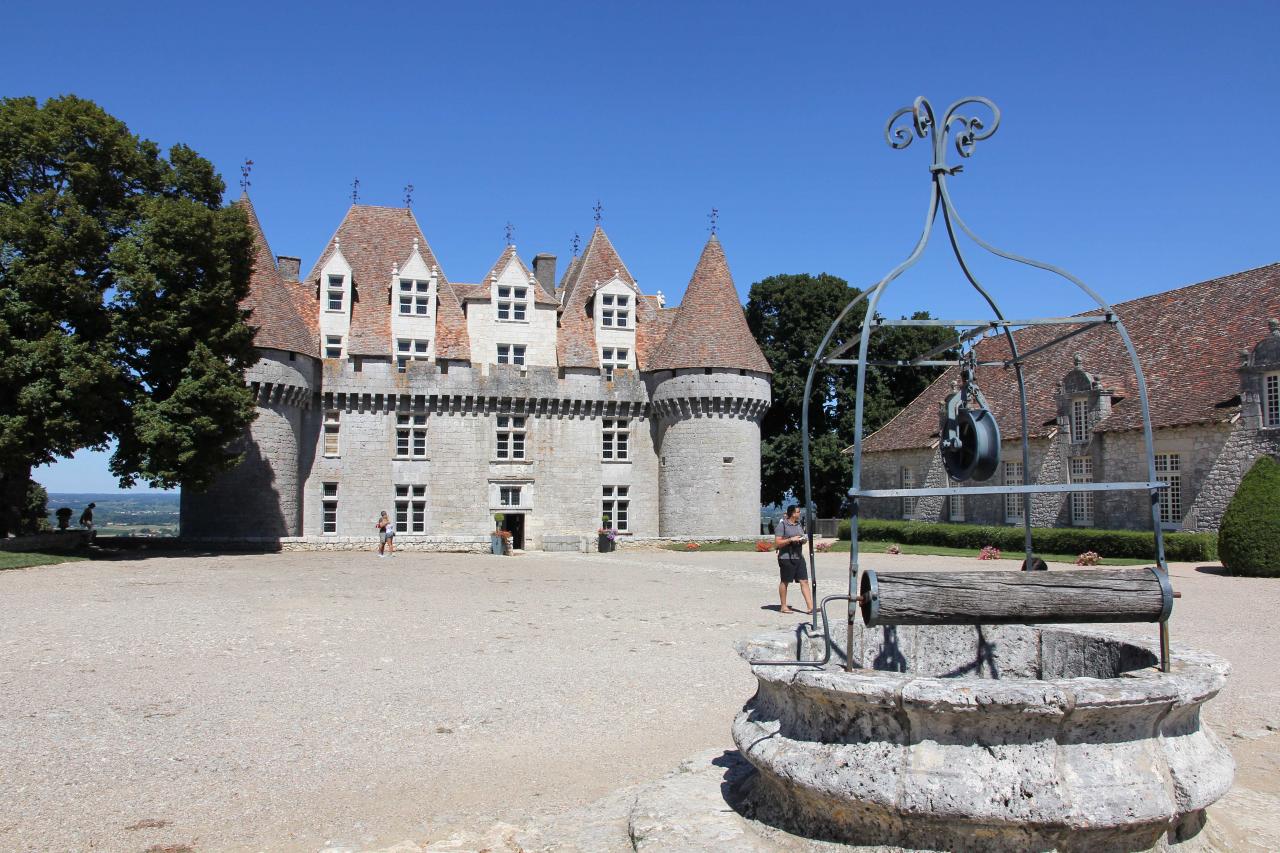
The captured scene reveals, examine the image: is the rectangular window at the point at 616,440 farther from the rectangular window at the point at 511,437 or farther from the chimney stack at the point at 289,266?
the chimney stack at the point at 289,266

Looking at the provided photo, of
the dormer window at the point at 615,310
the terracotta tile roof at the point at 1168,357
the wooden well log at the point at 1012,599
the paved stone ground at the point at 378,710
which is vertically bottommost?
the paved stone ground at the point at 378,710

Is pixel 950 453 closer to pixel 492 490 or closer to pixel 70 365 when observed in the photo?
pixel 70 365

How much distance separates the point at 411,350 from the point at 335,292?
3637mm

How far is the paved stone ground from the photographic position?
6.18 m

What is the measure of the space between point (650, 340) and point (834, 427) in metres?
11.8

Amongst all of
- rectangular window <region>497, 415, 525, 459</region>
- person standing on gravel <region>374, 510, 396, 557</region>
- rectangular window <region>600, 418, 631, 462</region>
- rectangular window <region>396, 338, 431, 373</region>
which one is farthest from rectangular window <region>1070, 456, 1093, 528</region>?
rectangular window <region>396, 338, 431, 373</region>

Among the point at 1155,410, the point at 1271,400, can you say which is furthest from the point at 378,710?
the point at 1155,410

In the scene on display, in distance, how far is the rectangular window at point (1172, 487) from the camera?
2742cm

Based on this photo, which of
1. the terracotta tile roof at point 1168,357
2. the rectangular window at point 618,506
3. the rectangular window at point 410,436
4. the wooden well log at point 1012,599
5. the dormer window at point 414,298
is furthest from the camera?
the rectangular window at point 618,506

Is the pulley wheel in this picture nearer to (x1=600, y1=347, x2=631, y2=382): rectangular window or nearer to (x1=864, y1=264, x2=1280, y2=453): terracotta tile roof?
(x1=864, y1=264, x2=1280, y2=453): terracotta tile roof

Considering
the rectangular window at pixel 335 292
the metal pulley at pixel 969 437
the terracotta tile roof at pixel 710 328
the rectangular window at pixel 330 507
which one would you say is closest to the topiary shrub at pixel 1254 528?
the terracotta tile roof at pixel 710 328

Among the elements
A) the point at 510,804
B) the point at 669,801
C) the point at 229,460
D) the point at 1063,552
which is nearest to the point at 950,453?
the point at 669,801

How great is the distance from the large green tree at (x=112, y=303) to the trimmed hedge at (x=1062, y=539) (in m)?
20.4

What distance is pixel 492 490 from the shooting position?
3781 cm
